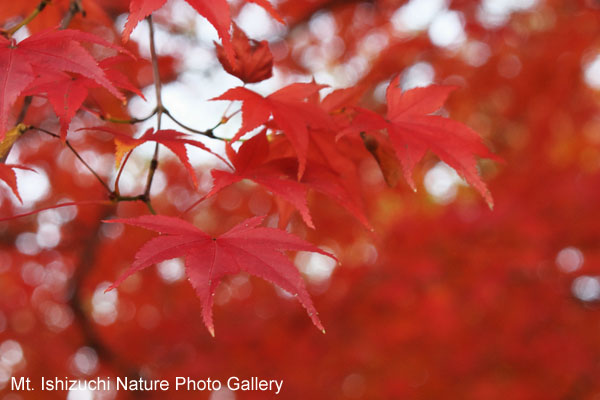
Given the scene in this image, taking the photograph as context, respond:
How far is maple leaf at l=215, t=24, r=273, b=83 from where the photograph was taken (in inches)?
35.8

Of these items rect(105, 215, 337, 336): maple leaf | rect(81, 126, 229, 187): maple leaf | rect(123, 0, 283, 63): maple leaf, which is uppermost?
rect(123, 0, 283, 63): maple leaf

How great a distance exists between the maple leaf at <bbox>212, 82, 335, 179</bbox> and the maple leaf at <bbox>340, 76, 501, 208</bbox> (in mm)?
70

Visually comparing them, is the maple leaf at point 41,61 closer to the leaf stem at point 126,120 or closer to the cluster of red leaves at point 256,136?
the cluster of red leaves at point 256,136

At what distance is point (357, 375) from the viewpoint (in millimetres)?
3303

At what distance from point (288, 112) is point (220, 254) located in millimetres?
265

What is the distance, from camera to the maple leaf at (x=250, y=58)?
908 mm

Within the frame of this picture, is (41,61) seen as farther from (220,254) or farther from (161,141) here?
(220,254)

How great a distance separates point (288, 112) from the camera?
85 cm

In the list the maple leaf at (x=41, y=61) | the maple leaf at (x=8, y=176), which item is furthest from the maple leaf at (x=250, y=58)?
the maple leaf at (x=8, y=176)

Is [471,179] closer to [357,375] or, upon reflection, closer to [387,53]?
[357,375]

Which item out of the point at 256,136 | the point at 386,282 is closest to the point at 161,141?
the point at 256,136

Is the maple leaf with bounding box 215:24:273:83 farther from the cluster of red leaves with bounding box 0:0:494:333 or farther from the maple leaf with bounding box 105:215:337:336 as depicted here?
the maple leaf with bounding box 105:215:337:336

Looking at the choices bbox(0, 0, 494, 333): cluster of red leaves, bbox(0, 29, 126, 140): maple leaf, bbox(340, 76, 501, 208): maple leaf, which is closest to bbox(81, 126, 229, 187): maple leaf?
bbox(0, 0, 494, 333): cluster of red leaves

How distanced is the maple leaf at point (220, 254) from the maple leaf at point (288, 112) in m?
0.12
